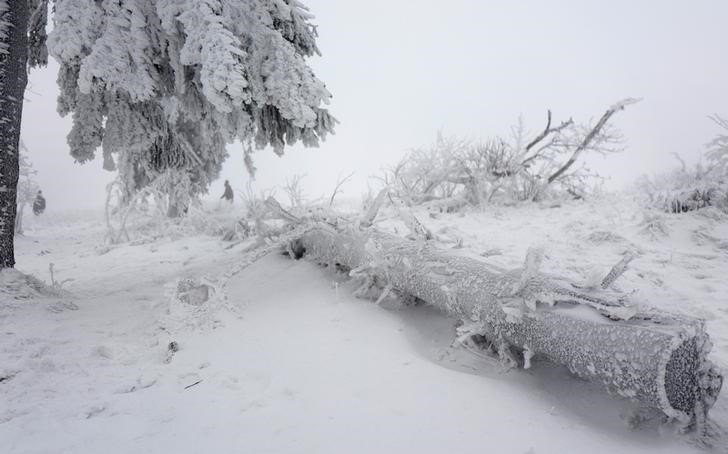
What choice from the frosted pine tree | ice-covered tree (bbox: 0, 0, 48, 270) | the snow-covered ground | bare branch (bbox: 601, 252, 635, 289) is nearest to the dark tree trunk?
ice-covered tree (bbox: 0, 0, 48, 270)

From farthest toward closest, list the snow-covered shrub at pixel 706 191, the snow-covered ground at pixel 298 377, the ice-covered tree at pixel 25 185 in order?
1. the ice-covered tree at pixel 25 185
2. the snow-covered shrub at pixel 706 191
3. the snow-covered ground at pixel 298 377

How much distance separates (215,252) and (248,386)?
451 centimetres

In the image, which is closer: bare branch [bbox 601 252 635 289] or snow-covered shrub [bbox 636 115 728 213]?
bare branch [bbox 601 252 635 289]

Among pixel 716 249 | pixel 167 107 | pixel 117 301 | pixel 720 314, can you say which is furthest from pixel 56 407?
pixel 716 249

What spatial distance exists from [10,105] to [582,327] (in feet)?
16.1

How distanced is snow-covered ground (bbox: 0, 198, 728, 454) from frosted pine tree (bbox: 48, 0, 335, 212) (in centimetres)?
179

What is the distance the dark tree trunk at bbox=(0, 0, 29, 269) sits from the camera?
3.38 meters

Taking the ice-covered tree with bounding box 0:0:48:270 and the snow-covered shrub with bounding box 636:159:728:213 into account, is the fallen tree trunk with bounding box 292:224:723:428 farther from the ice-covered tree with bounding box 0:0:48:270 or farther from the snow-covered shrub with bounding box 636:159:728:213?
the snow-covered shrub with bounding box 636:159:728:213

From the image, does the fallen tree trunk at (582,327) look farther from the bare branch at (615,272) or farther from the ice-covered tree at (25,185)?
the ice-covered tree at (25,185)

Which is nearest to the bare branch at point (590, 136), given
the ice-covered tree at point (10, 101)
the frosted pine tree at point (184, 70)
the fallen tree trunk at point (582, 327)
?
the frosted pine tree at point (184, 70)

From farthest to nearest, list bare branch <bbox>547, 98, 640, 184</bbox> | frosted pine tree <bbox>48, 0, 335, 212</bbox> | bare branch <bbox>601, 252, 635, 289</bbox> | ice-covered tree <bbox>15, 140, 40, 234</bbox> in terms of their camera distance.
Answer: ice-covered tree <bbox>15, 140, 40, 234</bbox>
bare branch <bbox>547, 98, 640, 184</bbox>
frosted pine tree <bbox>48, 0, 335, 212</bbox>
bare branch <bbox>601, 252, 635, 289</bbox>

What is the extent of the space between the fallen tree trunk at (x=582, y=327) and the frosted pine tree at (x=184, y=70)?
2170 millimetres

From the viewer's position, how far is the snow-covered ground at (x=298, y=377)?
64.6 inches

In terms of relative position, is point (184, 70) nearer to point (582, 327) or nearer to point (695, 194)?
point (582, 327)
